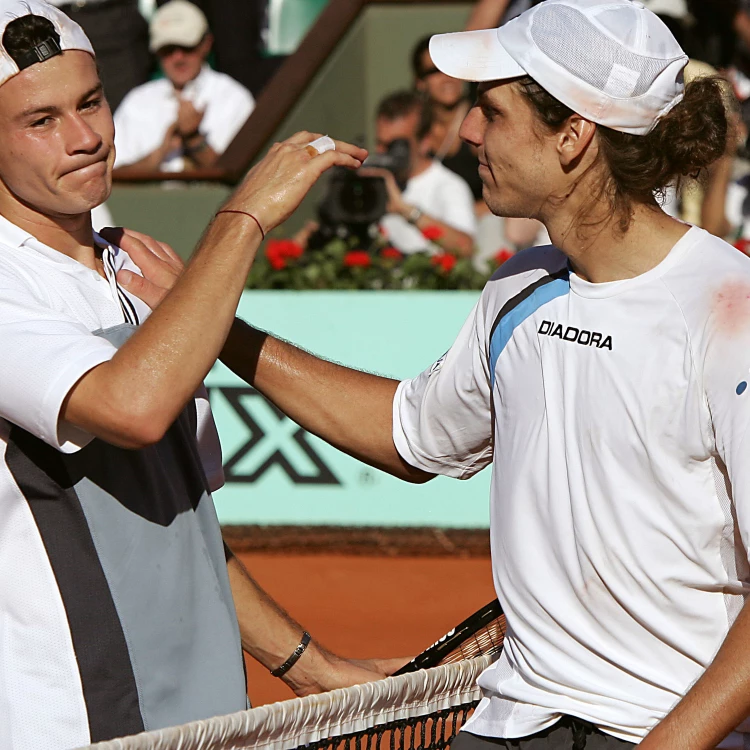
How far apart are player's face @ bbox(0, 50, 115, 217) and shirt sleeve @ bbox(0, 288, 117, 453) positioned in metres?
0.28

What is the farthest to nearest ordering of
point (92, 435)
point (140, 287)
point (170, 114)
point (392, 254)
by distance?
point (170, 114), point (392, 254), point (140, 287), point (92, 435)

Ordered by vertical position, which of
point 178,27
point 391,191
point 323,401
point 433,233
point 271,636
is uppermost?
point 323,401

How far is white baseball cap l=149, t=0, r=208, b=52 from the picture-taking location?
422 inches

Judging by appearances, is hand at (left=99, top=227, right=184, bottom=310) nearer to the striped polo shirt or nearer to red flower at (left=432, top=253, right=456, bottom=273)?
the striped polo shirt

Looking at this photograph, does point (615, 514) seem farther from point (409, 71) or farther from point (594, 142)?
point (409, 71)

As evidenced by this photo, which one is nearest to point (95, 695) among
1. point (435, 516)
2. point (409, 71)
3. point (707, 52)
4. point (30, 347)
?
point (30, 347)

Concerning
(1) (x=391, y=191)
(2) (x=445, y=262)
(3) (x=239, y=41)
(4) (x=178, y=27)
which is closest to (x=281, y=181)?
(2) (x=445, y=262)

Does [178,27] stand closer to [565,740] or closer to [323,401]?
[323,401]

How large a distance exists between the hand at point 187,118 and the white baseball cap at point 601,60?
329 inches

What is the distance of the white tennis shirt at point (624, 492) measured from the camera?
2512 millimetres

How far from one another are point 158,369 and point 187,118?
28.8ft

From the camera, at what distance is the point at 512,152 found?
9.09ft

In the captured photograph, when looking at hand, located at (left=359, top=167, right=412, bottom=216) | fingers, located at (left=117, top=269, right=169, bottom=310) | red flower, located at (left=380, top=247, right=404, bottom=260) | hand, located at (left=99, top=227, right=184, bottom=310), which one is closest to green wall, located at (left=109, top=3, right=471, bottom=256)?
hand, located at (left=359, top=167, right=412, bottom=216)

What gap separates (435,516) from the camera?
811 centimetres
